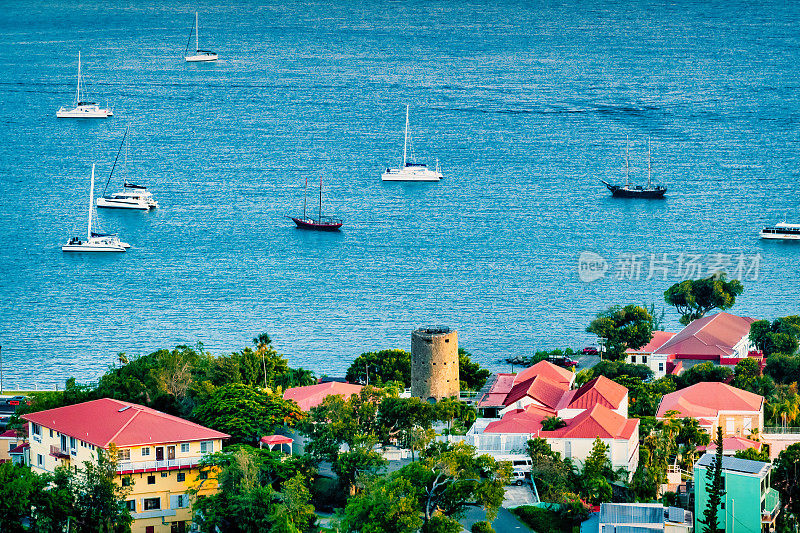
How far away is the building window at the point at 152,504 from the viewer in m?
63.4

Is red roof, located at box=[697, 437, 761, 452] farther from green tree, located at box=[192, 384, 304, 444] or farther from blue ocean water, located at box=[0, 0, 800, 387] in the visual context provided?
blue ocean water, located at box=[0, 0, 800, 387]

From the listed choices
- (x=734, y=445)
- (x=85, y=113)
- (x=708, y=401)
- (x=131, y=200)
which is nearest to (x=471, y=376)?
(x=708, y=401)

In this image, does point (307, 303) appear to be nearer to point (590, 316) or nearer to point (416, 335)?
point (590, 316)

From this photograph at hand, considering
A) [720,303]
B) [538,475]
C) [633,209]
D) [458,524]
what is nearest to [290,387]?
[538,475]

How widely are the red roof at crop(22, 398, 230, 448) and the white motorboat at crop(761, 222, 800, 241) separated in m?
73.9

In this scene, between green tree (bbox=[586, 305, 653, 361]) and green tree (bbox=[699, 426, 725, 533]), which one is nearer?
green tree (bbox=[699, 426, 725, 533])

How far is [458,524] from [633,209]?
84.1 m

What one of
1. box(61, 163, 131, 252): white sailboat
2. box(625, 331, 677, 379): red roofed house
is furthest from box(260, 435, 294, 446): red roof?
box(61, 163, 131, 252): white sailboat

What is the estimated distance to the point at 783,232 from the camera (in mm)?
131750

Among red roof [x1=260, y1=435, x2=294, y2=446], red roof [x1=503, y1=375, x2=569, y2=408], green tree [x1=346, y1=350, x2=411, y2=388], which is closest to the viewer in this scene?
red roof [x1=260, y1=435, x2=294, y2=446]

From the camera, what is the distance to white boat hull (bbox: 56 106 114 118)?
173500 millimetres

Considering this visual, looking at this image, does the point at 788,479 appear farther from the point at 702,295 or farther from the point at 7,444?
the point at 702,295

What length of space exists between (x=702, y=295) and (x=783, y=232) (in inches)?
1343

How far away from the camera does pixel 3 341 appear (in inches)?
4336
